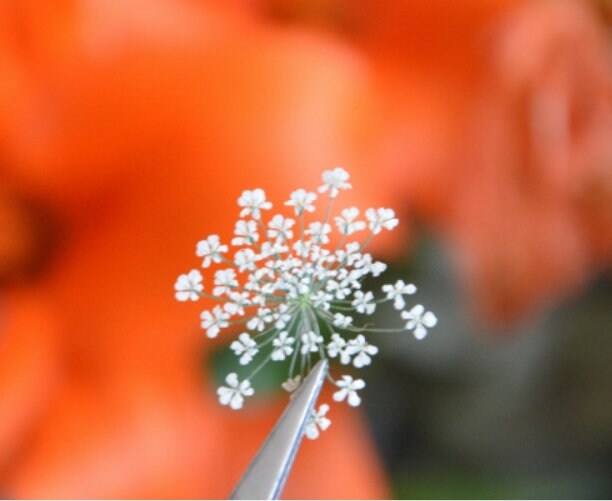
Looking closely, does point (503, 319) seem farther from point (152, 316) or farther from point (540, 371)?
point (152, 316)

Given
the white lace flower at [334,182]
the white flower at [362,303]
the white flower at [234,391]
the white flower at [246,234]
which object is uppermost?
the white lace flower at [334,182]

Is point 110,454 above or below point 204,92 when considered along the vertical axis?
below

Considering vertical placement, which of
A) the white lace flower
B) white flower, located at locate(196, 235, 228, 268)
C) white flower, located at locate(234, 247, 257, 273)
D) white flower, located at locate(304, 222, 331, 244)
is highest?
the white lace flower

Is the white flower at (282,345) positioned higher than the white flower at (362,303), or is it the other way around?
the white flower at (362,303)

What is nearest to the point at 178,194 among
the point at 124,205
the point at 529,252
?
the point at 124,205
